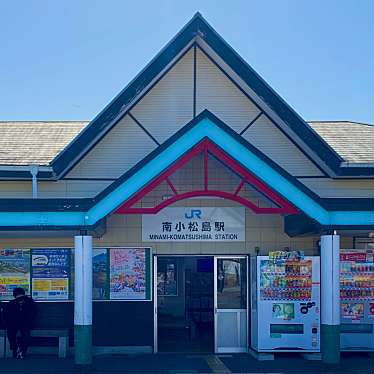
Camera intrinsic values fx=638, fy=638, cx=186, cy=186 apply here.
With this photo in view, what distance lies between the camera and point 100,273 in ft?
45.7

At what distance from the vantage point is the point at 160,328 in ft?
56.5

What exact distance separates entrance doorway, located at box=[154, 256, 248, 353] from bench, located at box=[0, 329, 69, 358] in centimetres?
196

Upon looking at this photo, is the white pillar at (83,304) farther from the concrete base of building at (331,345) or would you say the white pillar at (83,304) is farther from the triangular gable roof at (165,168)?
the concrete base of building at (331,345)

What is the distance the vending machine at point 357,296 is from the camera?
13422 millimetres

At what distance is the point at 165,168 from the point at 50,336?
4978mm

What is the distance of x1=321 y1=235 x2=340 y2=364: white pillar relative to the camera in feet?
36.4

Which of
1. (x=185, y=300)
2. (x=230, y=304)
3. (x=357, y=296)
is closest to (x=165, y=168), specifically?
(x=230, y=304)

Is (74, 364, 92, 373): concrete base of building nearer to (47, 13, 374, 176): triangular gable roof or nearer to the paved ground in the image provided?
the paved ground

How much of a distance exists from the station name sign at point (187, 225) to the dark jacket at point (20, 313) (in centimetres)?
280

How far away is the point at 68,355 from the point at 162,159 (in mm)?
5103

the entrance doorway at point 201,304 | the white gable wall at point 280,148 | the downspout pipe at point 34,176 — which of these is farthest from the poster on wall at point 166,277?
the white gable wall at point 280,148

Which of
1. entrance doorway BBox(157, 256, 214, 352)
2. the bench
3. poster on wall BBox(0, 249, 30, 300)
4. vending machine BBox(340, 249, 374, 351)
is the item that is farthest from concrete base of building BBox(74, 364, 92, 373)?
vending machine BBox(340, 249, 374, 351)

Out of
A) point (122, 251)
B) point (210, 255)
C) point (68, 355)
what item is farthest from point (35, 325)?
point (210, 255)

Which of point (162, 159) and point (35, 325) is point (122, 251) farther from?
point (162, 159)
